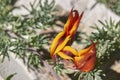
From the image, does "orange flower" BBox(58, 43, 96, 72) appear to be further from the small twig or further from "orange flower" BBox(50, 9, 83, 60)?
the small twig

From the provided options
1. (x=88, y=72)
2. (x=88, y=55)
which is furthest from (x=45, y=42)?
(x=88, y=55)

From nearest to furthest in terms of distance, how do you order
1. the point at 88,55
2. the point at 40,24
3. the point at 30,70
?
the point at 88,55 → the point at 30,70 → the point at 40,24

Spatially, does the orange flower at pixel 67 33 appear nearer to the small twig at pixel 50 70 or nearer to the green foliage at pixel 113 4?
the small twig at pixel 50 70

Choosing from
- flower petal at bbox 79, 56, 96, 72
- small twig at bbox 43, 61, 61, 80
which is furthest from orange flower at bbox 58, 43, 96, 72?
small twig at bbox 43, 61, 61, 80

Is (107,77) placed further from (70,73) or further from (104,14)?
(104,14)

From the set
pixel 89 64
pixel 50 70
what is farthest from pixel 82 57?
pixel 50 70

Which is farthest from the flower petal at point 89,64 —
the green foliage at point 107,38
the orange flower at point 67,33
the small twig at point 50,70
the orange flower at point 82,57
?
the small twig at point 50,70

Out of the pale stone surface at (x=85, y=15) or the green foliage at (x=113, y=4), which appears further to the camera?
the green foliage at (x=113, y=4)

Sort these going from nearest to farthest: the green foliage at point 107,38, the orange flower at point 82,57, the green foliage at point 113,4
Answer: the orange flower at point 82,57 → the green foliage at point 107,38 → the green foliage at point 113,4

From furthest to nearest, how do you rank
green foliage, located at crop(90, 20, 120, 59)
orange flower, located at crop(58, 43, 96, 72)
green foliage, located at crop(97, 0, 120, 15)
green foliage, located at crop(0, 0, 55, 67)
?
green foliage, located at crop(97, 0, 120, 15)
green foliage, located at crop(0, 0, 55, 67)
green foliage, located at crop(90, 20, 120, 59)
orange flower, located at crop(58, 43, 96, 72)
